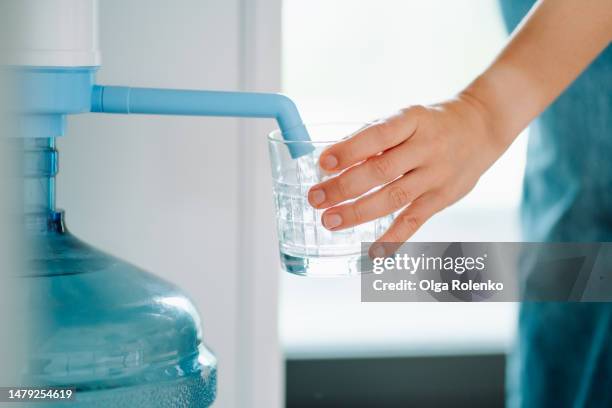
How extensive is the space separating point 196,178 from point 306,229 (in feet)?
0.99

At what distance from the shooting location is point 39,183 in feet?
1.72

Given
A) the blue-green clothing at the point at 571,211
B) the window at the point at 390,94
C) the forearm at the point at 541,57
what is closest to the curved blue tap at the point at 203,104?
the forearm at the point at 541,57

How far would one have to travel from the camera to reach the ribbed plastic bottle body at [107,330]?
1.63ft

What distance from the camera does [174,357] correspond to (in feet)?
1.82

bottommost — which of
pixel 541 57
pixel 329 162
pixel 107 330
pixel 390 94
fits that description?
pixel 107 330

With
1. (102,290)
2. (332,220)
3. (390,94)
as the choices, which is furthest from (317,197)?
(390,94)

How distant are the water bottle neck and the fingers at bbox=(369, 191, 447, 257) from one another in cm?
21

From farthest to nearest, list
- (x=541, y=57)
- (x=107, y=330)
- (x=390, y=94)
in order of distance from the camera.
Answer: (x=390, y=94) < (x=541, y=57) < (x=107, y=330)

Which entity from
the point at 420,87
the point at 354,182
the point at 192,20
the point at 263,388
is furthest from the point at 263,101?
the point at 420,87

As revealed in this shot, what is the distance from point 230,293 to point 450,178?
0.96 ft

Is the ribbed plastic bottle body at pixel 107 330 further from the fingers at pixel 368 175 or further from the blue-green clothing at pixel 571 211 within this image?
the blue-green clothing at pixel 571 211

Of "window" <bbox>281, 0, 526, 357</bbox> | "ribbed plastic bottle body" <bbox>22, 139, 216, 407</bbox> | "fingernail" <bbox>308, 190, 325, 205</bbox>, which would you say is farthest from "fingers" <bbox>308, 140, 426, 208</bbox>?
"window" <bbox>281, 0, 526, 357</bbox>

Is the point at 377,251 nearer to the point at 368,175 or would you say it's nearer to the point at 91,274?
the point at 368,175

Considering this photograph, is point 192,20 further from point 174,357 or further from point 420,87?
point 420,87
